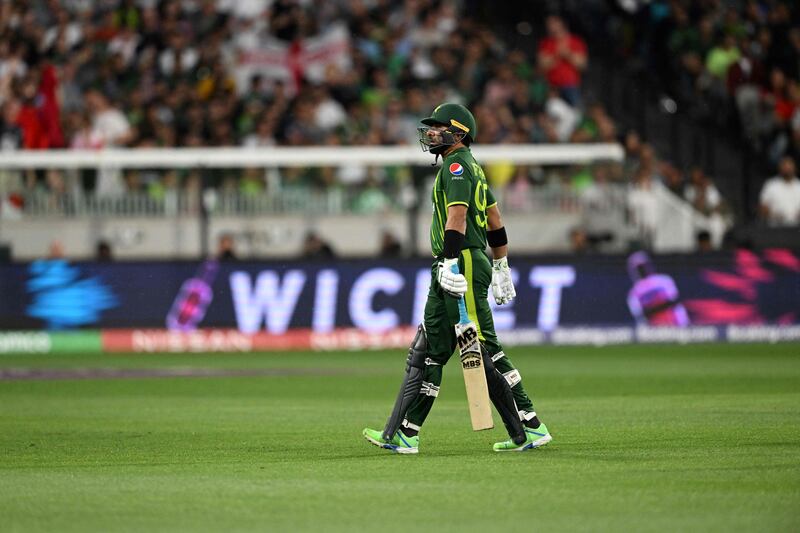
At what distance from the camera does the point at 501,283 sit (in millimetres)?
10430

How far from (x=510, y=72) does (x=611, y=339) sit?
17.5 ft

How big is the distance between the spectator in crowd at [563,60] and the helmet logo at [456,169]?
53.5ft

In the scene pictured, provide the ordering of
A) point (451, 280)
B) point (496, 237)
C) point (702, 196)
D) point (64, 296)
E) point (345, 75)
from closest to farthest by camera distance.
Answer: point (451, 280) < point (496, 237) < point (64, 296) < point (702, 196) < point (345, 75)

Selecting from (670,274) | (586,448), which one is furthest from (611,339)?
(586,448)

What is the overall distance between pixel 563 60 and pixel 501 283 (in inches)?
656

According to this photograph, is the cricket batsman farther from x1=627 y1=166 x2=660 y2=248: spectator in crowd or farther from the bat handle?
x1=627 y1=166 x2=660 y2=248: spectator in crowd

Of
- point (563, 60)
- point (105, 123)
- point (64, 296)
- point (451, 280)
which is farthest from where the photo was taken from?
point (563, 60)

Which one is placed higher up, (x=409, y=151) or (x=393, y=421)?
(x=409, y=151)

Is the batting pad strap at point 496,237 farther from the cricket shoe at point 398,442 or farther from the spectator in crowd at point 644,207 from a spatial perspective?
the spectator in crowd at point 644,207

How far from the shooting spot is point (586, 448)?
10477 mm

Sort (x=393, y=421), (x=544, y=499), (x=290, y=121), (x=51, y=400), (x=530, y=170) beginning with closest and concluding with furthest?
(x=544, y=499)
(x=393, y=421)
(x=51, y=400)
(x=530, y=170)
(x=290, y=121)

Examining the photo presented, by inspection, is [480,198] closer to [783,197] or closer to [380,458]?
[380,458]

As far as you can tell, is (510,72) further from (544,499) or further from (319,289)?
(544,499)

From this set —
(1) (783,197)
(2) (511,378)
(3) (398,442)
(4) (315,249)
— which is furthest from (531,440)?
(1) (783,197)
